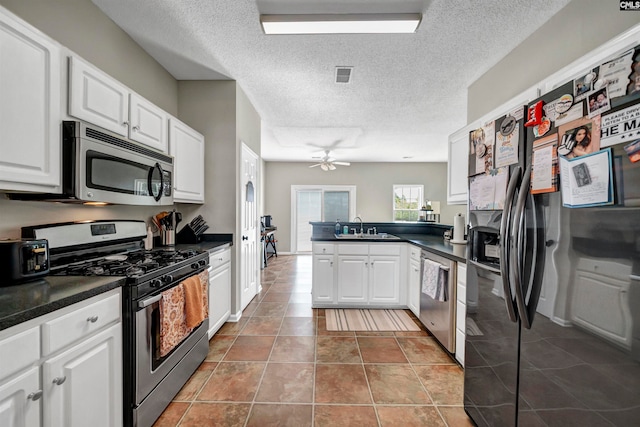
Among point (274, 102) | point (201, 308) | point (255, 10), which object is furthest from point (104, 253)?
point (274, 102)

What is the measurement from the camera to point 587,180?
38.8 inches

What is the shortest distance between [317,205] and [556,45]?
641 centimetres

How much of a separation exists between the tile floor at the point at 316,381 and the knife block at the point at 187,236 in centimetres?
100

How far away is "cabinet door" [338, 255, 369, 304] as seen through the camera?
11.4 ft

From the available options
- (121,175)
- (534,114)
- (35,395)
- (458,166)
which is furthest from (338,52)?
(35,395)

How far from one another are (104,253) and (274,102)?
2.60 m

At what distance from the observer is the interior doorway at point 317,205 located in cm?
798

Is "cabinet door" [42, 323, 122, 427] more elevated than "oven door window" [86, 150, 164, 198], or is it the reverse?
"oven door window" [86, 150, 164, 198]

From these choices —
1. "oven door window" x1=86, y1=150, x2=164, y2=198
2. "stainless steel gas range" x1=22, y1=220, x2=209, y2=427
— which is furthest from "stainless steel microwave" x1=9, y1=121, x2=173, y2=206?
"stainless steel gas range" x1=22, y1=220, x2=209, y2=427

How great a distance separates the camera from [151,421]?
1.59 m

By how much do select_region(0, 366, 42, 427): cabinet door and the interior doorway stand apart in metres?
6.97

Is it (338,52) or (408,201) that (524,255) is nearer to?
(338,52)

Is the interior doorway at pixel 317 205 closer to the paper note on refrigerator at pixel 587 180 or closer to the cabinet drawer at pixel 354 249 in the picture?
the cabinet drawer at pixel 354 249

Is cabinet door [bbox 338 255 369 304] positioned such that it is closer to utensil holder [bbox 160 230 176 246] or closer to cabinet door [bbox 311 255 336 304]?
cabinet door [bbox 311 255 336 304]
